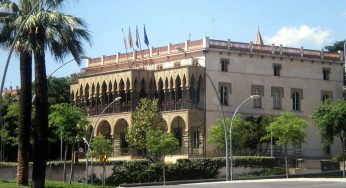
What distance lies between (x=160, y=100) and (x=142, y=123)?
21.1 feet

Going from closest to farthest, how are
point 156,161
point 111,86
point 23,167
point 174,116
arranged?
point 23,167 < point 156,161 < point 174,116 < point 111,86

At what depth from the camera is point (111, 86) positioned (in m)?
71.0

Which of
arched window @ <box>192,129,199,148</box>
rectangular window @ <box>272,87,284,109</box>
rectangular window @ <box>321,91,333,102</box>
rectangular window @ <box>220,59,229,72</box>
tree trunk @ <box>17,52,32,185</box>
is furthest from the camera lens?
rectangular window @ <box>321,91,333,102</box>

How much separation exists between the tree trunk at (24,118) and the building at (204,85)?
32.4 m

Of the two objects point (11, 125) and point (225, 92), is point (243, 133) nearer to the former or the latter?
point (225, 92)

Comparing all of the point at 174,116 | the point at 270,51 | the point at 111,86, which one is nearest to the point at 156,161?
the point at 174,116

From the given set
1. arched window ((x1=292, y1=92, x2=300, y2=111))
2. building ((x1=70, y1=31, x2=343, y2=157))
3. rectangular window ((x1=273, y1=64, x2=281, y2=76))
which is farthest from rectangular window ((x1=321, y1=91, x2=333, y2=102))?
rectangular window ((x1=273, y1=64, x2=281, y2=76))

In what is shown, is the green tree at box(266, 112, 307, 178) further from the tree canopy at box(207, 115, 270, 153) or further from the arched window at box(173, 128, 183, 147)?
the arched window at box(173, 128, 183, 147)

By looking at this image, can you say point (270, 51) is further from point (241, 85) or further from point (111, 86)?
point (111, 86)

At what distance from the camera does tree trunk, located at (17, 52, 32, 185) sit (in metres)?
33.1

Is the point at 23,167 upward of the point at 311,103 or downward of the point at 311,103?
downward

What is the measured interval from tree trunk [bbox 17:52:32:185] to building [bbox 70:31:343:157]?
32396mm

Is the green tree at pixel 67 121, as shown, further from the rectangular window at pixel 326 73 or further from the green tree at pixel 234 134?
the rectangular window at pixel 326 73

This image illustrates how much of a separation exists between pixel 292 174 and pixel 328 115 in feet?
18.8
